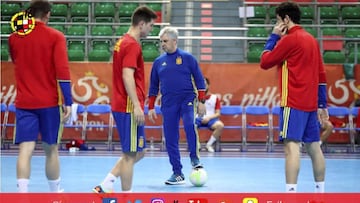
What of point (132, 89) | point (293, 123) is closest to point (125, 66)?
point (132, 89)

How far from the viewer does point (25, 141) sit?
6340 mm

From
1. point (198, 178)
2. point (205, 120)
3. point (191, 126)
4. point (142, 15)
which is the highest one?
point (142, 15)

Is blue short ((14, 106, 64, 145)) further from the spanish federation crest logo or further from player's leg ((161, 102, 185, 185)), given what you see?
player's leg ((161, 102, 185, 185))


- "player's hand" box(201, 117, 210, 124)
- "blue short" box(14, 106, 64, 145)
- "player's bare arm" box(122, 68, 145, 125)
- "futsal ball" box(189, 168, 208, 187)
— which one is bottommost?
"futsal ball" box(189, 168, 208, 187)

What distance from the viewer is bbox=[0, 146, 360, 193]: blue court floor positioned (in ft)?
28.6

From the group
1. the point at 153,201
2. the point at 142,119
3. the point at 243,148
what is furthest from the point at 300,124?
the point at 243,148

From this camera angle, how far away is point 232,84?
53.4 feet

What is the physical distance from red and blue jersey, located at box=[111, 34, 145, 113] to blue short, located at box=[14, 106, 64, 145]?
586 millimetres

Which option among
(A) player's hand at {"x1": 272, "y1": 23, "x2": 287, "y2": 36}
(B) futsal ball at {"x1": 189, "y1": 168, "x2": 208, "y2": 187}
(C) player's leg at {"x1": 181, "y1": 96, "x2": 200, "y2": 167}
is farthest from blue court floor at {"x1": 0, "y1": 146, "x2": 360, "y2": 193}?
(A) player's hand at {"x1": 272, "y1": 23, "x2": 287, "y2": 36}

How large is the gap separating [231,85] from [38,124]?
10236 mm

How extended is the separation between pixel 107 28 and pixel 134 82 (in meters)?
14.1

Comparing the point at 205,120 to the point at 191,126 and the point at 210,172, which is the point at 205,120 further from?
the point at 191,126

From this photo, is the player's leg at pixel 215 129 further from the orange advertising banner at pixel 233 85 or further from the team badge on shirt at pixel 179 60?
the team badge on shirt at pixel 179 60

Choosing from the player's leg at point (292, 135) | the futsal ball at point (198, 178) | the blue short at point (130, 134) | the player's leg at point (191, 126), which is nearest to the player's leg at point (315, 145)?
the player's leg at point (292, 135)
